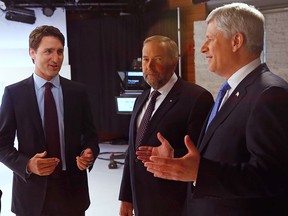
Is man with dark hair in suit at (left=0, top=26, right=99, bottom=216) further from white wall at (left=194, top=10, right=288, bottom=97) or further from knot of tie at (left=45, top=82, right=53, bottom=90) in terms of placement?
white wall at (left=194, top=10, right=288, bottom=97)

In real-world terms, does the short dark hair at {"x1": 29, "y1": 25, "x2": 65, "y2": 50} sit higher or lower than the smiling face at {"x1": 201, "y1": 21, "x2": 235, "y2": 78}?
higher

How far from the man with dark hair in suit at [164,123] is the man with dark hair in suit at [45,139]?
29 centimetres

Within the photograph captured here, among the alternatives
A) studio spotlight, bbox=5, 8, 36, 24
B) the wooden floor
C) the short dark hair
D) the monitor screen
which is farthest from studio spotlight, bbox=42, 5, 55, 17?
the short dark hair

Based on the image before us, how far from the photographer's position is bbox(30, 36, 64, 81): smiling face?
1.93 m

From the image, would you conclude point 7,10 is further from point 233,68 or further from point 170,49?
point 233,68

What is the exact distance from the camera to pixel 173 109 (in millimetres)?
2070

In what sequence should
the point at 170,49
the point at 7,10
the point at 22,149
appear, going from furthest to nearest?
the point at 7,10 < the point at 170,49 < the point at 22,149

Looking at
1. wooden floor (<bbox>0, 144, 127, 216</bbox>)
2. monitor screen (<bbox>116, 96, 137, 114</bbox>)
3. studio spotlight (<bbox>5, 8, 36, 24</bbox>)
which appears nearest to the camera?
wooden floor (<bbox>0, 144, 127, 216</bbox>)

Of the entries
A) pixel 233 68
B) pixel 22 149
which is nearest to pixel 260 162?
pixel 233 68

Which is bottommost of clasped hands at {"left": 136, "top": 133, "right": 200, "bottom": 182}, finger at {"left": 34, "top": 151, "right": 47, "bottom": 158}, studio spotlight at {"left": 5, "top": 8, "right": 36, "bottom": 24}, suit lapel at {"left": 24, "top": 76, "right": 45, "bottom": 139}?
finger at {"left": 34, "top": 151, "right": 47, "bottom": 158}

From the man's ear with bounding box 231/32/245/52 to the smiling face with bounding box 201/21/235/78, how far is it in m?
0.01

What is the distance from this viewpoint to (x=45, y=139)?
1.89m

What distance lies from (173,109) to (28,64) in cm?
521

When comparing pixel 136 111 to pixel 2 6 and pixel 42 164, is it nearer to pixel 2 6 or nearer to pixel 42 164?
pixel 42 164
